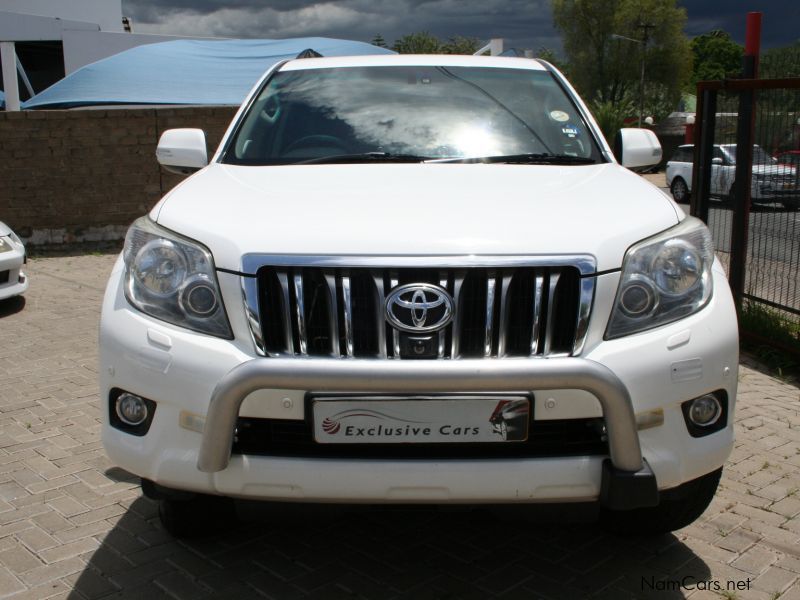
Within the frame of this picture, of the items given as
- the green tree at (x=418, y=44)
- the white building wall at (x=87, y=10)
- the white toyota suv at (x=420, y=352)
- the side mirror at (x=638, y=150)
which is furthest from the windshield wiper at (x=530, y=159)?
the green tree at (x=418, y=44)

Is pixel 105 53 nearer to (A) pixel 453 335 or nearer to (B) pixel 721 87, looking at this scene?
(B) pixel 721 87

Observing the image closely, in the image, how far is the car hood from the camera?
255 centimetres

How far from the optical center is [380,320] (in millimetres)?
2477

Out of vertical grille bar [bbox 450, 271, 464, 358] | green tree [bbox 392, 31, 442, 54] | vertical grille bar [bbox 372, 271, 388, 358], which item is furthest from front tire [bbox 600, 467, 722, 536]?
green tree [bbox 392, 31, 442, 54]

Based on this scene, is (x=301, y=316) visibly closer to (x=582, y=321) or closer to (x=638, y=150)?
(x=582, y=321)

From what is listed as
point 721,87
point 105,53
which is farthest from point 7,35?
Result: point 721,87

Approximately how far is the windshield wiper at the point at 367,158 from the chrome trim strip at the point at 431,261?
1.14m

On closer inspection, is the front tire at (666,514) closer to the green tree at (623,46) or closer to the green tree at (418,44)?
the green tree at (623,46)

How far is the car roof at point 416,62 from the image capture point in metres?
4.39

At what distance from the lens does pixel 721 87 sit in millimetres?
6445

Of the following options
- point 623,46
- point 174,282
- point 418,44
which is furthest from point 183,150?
point 418,44

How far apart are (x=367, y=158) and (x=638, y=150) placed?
1.31 metres

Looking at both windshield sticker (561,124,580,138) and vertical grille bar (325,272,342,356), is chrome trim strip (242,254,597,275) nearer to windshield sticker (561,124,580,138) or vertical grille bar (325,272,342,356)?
vertical grille bar (325,272,342,356)

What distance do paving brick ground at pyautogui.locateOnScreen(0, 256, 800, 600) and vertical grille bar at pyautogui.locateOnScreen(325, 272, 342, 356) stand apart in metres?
0.47
